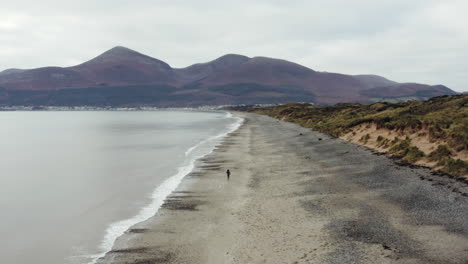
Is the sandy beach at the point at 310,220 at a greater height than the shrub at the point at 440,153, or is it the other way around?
the shrub at the point at 440,153

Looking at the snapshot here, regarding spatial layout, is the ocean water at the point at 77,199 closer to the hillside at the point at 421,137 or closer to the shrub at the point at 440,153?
the hillside at the point at 421,137

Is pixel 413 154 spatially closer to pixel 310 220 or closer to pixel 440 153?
pixel 440 153

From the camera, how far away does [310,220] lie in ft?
61.0

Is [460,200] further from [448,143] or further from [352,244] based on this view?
[448,143]

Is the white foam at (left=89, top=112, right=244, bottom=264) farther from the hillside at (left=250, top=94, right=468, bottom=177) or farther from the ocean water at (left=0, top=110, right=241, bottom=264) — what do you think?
the hillside at (left=250, top=94, right=468, bottom=177)

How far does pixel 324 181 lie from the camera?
88.6 ft

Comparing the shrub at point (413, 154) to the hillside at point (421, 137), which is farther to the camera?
the shrub at point (413, 154)

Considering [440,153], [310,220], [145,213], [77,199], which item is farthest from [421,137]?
[77,199]

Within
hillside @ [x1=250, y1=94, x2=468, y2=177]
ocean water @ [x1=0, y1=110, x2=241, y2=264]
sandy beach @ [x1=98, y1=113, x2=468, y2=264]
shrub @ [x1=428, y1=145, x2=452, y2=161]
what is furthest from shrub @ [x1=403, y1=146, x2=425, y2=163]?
ocean water @ [x1=0, y1=110, x2=241, y2=264]

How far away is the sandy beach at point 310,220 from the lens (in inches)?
573

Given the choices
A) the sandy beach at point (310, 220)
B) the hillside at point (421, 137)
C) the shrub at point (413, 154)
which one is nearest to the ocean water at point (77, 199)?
the sandy beach at point (310, 220)

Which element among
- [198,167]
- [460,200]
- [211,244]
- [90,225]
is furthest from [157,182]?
[460,200]

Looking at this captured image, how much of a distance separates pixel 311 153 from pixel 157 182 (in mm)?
17715

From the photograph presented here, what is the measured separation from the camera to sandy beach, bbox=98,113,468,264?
14.5 meters
